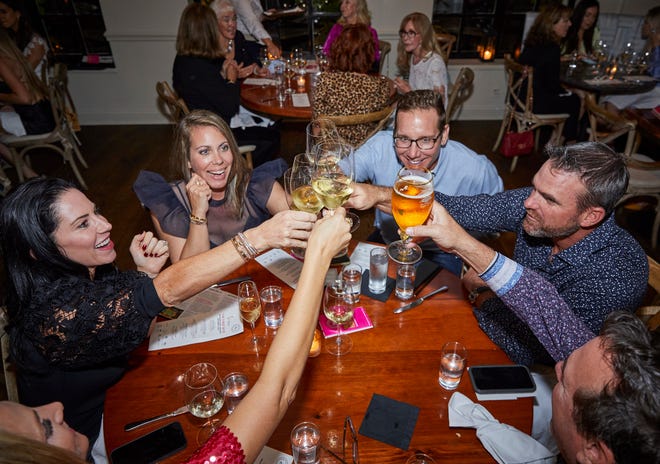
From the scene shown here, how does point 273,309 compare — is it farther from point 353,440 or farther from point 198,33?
point 198,33

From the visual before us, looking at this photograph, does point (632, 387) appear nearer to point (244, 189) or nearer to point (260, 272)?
point (260, 272)

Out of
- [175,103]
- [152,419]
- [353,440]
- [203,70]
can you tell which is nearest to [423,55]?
[203,70]

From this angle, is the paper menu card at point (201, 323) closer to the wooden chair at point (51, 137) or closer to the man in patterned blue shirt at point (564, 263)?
the man in patterned blue shirt at point (564, 263)

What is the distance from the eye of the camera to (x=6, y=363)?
1546mm

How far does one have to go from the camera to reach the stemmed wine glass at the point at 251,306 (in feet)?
5.26

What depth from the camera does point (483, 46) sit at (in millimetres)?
6445

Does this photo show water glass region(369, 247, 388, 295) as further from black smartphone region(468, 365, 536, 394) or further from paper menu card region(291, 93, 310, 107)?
paper menu card region(291, 93, 310, 107)

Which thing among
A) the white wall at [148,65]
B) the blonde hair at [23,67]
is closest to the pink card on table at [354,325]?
the blonde hair at [23,67]

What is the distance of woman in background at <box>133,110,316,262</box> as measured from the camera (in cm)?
226

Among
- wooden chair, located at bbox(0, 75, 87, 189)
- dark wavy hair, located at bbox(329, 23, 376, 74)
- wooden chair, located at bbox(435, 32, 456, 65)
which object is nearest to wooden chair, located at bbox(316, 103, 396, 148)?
dark wavy hair, located at bbox(329, 23, 376, 74)

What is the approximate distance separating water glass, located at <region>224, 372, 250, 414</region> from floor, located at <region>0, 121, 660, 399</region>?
262 cm

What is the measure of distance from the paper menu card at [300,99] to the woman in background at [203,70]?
1.81 feet

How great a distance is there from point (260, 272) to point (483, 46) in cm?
610

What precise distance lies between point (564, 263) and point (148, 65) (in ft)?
20.8
